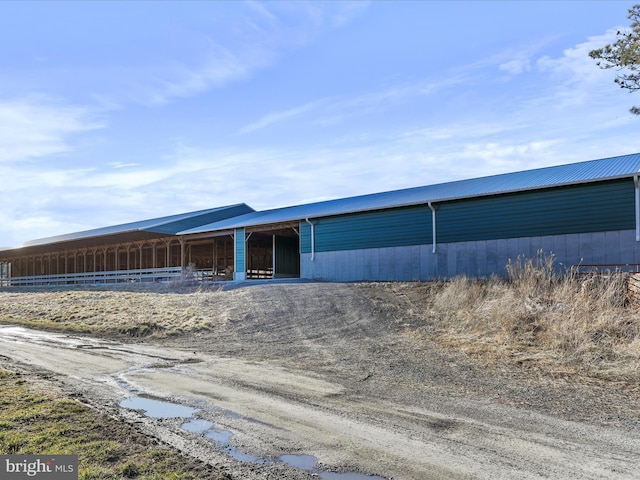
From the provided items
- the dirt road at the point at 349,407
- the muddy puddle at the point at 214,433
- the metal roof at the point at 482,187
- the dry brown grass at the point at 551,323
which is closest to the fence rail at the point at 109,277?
the metal roof at the point at 482,187

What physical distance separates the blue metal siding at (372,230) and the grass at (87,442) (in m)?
17.4

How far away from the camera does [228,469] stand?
4.92 meters

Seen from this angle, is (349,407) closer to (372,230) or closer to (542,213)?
(542,213)

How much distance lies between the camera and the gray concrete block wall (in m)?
17.9

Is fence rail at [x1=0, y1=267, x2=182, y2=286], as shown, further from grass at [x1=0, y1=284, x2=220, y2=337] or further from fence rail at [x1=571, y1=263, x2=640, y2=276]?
fence rail at [x1=571, y1=263, x2=640, y2=276]

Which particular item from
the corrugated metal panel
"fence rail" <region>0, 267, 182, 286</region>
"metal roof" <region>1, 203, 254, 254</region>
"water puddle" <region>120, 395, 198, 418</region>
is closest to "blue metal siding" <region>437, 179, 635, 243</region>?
the corrugated metal panel

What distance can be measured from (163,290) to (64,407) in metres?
20.4

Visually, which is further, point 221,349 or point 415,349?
point 221,349

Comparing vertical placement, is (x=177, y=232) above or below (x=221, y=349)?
above

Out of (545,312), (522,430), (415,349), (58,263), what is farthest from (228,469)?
(58,263)

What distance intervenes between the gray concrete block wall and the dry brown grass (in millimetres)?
4046

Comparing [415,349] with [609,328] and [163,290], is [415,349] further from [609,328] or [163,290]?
[163,290]

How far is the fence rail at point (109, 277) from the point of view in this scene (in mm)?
33406

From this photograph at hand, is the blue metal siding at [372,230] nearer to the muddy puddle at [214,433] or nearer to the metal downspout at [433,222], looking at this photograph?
the metal downspout at [433,222]
